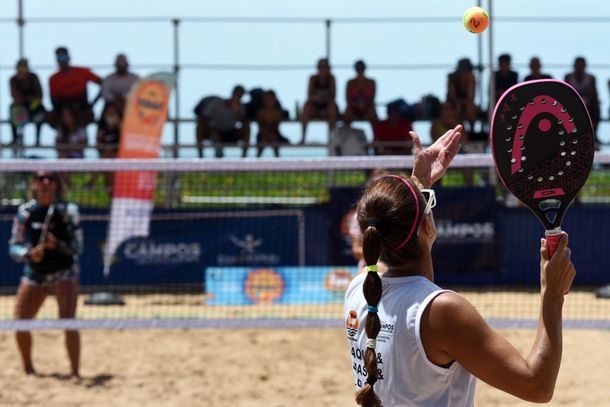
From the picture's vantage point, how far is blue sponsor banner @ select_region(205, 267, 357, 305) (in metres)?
10.9

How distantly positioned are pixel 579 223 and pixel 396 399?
10.3 m

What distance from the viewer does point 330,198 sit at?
12359 millimetres

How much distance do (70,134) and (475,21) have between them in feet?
34.9

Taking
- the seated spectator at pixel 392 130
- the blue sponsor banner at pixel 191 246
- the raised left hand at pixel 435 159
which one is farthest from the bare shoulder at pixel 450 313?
the seated spectator at pixel 392 130

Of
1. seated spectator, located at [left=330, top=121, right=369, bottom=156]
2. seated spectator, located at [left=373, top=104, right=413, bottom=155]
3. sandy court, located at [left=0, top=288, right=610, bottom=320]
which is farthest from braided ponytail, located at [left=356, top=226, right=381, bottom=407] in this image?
seated spectator, located at [left=373, top=104, right=413, bottom=155]

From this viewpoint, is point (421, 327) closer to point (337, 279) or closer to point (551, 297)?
point (551, 297)

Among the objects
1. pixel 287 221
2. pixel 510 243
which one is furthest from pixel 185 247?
pixel 510 243

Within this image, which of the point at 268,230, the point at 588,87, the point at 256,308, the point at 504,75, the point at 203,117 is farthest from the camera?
the point at 203,117

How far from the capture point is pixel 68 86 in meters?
13.0

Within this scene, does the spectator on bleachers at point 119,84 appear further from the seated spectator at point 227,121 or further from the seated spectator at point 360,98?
the seated spectator at point 360,98

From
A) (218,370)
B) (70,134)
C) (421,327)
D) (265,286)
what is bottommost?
(218,370)

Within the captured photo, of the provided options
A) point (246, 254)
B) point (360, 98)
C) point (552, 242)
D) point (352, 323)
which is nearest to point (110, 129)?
point (246, 254)

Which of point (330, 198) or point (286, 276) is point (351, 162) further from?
point (330, 198)

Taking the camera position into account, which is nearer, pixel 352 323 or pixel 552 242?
pixel 552 242
